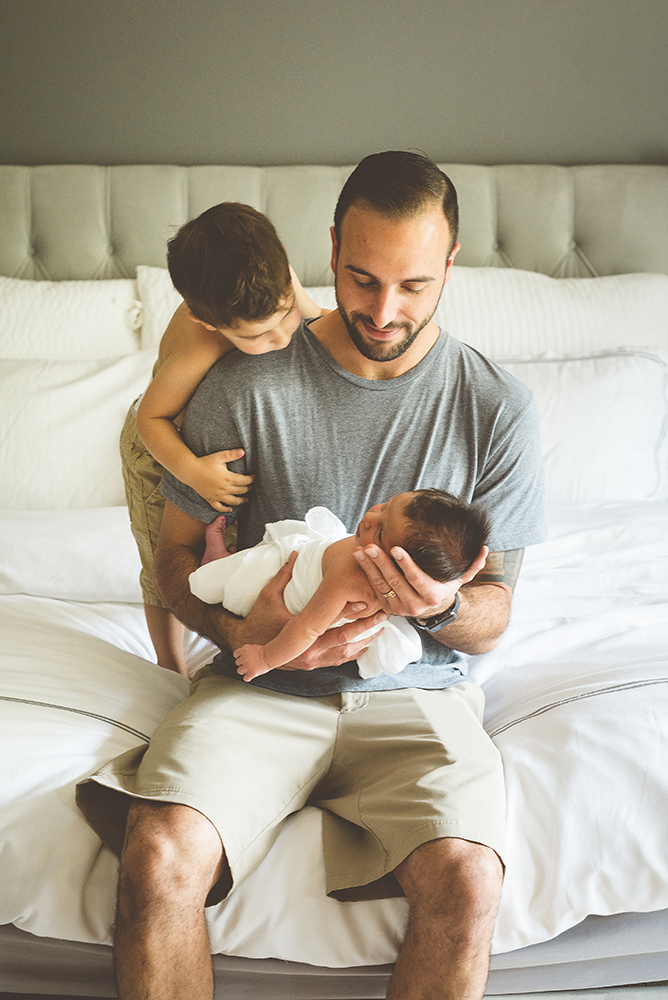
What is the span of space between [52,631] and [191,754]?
492 mm

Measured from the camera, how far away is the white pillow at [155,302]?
2.35 metres

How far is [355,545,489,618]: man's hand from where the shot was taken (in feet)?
3.73

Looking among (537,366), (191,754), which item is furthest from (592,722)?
(537,366)

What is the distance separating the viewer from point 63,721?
1266mm

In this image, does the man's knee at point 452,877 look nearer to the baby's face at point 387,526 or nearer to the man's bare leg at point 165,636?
the baby's face at point 387,526

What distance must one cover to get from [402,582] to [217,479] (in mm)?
404

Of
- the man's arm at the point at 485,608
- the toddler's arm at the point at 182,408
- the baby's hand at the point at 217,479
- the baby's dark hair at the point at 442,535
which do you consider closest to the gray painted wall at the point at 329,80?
the toddler's arm at the point at 182,408

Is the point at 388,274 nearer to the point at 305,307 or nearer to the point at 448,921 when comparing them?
the point at 305,307

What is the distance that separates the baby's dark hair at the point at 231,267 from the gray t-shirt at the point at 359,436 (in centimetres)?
14

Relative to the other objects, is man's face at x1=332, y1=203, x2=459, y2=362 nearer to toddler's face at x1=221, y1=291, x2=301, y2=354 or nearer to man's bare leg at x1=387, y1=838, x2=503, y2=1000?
toddler's face at x1=221, y1=291, x2=301, y2=354

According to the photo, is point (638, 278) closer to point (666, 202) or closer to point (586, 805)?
point (666, 202)

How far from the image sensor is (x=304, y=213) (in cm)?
253

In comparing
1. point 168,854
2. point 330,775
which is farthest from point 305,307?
point 168,854

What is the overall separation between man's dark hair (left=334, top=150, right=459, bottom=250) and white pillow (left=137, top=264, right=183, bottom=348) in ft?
3.76
